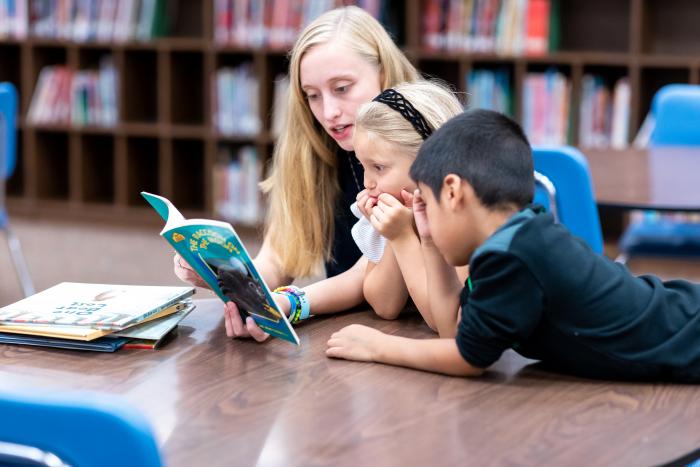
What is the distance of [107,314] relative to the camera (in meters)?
1.54

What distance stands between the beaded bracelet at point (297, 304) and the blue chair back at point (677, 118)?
7.66 ft

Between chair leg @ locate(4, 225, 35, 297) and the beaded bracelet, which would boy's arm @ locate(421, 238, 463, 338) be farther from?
chair leg @ locate(4, 225, 35, 297)

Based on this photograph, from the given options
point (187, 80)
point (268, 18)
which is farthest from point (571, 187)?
point (187, 80)

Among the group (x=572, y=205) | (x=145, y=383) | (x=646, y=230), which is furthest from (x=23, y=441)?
(x=646, y=230)

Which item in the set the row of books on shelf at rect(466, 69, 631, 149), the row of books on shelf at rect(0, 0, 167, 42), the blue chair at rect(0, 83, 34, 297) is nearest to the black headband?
the blue chair at rect(0, 83, 34, 297)

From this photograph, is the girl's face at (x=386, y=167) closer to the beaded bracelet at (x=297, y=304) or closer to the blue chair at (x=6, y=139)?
the beaded bracelet at (x=297, y=304)

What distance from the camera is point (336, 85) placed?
6.34 ft

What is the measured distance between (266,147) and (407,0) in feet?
3.38

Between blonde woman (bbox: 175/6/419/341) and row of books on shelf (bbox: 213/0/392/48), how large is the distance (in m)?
3.09

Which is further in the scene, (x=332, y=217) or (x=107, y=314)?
(x=332, y=217)

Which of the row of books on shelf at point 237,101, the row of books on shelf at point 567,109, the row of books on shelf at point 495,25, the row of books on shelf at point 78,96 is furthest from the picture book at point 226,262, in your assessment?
the row of books on shelf at point 78,96

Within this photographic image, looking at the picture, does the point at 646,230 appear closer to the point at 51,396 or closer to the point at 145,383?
the point at 145,383

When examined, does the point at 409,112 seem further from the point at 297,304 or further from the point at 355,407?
the point at 355,407

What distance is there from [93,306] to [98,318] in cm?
8
